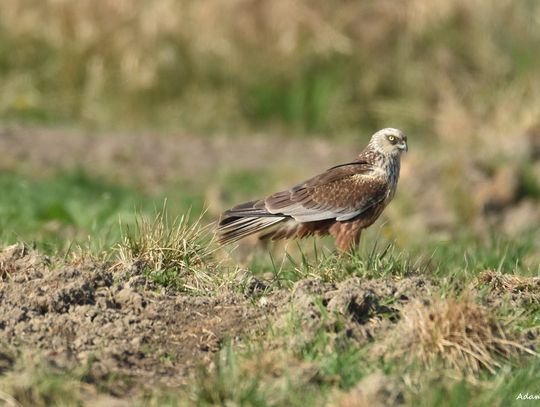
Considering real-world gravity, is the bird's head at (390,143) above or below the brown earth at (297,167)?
above

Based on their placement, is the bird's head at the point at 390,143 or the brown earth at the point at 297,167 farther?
the brown earth at the point at 297,167

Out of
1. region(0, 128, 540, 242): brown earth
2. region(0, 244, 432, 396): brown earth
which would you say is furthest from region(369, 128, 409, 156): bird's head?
region(0, 244, 432, 396): brown earth

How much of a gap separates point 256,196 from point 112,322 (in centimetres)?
661

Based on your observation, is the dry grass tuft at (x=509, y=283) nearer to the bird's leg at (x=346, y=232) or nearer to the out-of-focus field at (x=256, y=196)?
the out-of-focus field at (x=256, y=196)

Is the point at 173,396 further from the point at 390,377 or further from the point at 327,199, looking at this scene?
the point at 327,199

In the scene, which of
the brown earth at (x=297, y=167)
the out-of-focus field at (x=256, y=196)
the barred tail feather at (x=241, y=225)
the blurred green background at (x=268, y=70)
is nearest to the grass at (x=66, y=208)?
the out-of-focus field at (x=256, y=196)

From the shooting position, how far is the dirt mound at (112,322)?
5.23 m

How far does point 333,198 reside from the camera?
25.2ft

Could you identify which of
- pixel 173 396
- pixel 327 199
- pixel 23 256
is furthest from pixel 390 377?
pixel 327 199

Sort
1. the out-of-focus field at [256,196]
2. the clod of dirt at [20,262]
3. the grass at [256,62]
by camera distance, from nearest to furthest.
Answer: the out-of-focus field at [256,196]
the clod of dirt at [20,262]
the grass at [256,62]

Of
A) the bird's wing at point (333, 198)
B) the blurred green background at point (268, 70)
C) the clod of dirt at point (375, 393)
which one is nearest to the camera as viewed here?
the clod of dirt at point (375, 393)

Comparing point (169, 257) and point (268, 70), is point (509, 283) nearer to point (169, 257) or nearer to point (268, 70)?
point (169, 257)

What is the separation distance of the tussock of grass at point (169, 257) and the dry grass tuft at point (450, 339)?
1.19 metres

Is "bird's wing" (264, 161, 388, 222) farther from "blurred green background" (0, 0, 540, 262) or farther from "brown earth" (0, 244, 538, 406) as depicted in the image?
"blurred green background" (0, 0, 540, 262)
